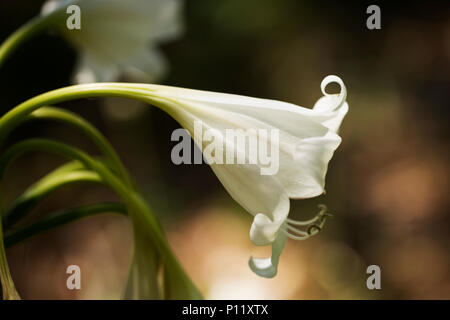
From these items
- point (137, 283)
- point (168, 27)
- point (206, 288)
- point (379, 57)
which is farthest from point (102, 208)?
point (379, 57)

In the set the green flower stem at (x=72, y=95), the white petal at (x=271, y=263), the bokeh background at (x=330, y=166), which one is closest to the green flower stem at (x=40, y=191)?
the green flower stem at (x=72, y=95)

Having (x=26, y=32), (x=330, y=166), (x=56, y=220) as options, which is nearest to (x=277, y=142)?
(x=56, y=220)

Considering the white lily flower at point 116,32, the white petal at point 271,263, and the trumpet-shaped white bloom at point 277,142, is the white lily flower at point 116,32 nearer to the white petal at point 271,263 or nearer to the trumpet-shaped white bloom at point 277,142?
the trumpet-shaped white bloom at point 277,142

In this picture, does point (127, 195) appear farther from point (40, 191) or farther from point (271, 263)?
point (271, 263)

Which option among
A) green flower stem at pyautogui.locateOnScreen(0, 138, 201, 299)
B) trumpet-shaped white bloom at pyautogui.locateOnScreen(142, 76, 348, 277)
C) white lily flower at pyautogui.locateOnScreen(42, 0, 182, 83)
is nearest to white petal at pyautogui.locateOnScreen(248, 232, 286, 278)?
trumpet-shaped white bloom at pyautogui.locateOnScreen(142, 76, 348, 277)

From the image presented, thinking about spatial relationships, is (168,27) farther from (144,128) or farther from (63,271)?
(144,128)

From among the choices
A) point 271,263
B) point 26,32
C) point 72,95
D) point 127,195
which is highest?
point 26,32
